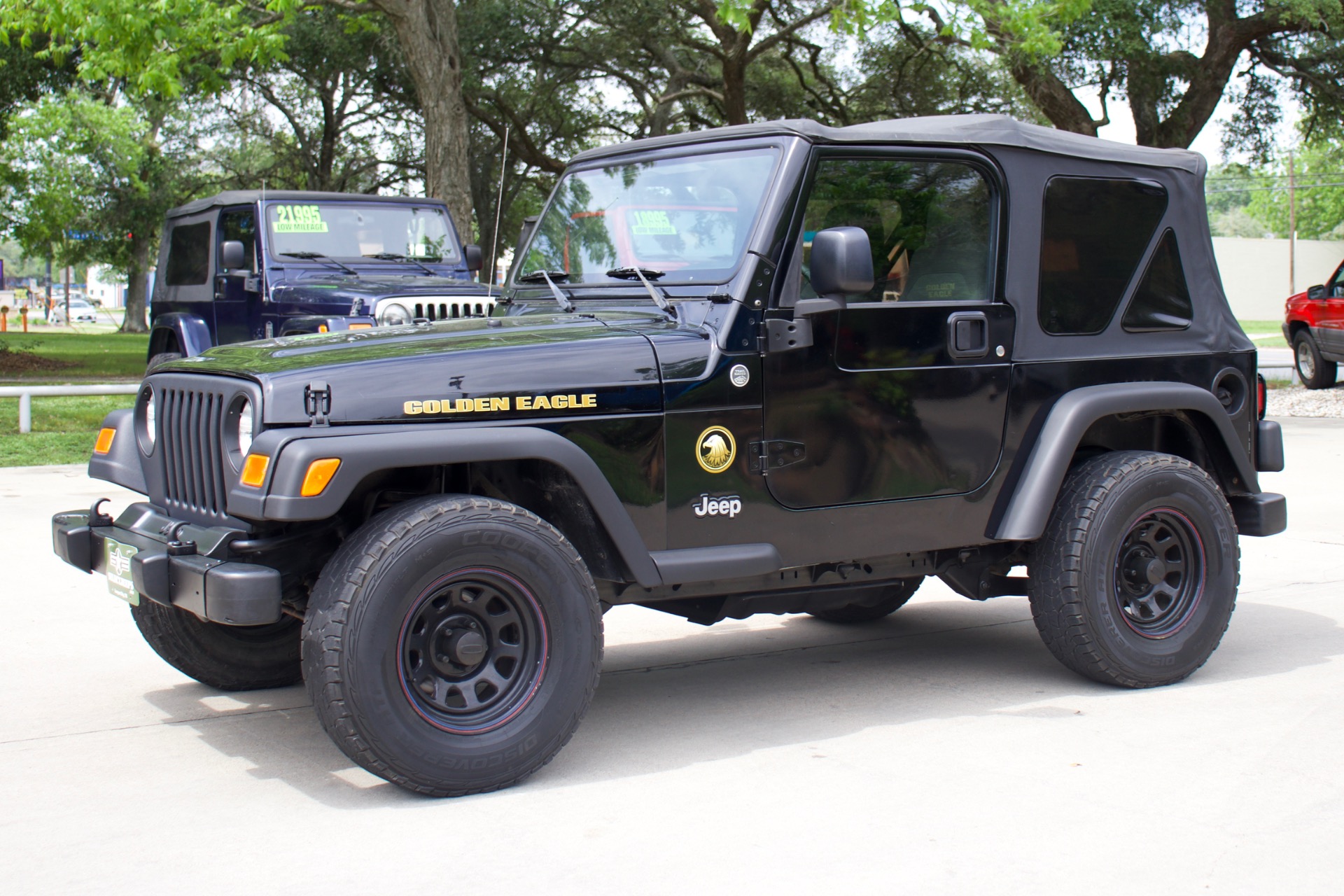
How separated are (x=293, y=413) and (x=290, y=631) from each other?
1.59 m

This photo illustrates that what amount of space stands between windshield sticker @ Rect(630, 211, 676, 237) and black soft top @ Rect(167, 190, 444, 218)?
6.86 metres

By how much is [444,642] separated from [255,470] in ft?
2.40

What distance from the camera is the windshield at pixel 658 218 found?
4617 mm

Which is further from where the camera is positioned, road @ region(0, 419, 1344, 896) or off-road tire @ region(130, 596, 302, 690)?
off-road tire @ region(130, 596, 302, 690)

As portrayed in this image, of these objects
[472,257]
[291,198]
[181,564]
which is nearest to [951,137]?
[181,564]

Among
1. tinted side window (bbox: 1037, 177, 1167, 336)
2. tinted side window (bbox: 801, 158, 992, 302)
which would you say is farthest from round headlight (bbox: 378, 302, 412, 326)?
tinted side window (bbox: 1037, 177, 1167, 336)

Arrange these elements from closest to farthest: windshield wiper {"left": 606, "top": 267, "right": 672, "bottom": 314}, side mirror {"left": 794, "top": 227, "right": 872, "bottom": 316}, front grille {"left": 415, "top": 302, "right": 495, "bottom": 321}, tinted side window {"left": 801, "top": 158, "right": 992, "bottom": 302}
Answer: side mirror {"left": 794, "top": 227, "right": 872, "bottom": 316}
windshield wiper {"left": 606, "top": 267, "right": 672, "bottom": 314}
tinted side window {"left": 801, "top": 158, "right": 992, "bottom": 302}
front grille {"left": 415, "top": 302, "right": 495, "bottom": 321}

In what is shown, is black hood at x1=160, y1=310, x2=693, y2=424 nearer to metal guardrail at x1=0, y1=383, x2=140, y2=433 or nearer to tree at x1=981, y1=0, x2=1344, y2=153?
metal guardrail at x1=0, y1=383, x2=140, y2=433

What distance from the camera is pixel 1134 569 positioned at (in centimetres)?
520

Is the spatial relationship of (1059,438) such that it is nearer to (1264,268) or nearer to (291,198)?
(291,198)

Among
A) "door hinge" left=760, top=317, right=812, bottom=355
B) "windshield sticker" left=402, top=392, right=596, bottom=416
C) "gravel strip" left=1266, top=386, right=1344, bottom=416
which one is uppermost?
"door hinge" left=760, top=317, right=812, bottom=355

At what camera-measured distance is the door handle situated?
15.9 ft

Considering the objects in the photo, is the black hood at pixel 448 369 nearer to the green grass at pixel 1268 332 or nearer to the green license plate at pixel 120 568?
the green license plate at pixel 120 568

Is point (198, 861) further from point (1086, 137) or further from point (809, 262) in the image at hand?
point (1086, 137)
